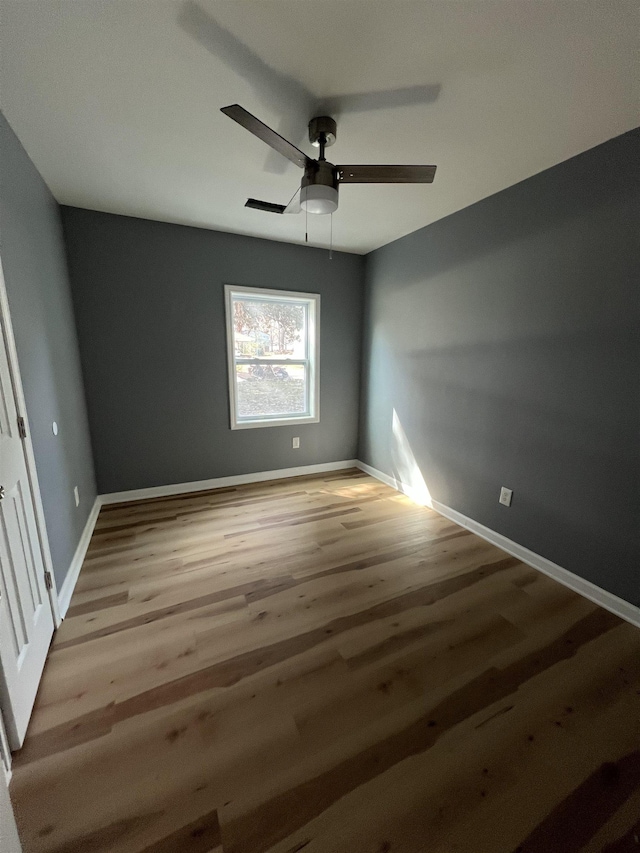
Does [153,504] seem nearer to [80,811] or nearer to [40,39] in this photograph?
[80,811]

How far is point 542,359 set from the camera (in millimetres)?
2080

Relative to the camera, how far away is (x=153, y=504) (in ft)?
9.98

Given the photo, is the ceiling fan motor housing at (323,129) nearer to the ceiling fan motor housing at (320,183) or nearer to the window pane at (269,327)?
the ceiling fan motor housing at (320,183)

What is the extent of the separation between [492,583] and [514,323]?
5.71 ft

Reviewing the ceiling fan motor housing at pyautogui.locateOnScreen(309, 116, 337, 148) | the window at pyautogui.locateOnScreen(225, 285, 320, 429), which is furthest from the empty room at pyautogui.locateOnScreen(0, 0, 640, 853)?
the window at pyautogui.locateOnScreen(225, 285, 320, 429)

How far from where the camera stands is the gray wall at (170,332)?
8.97 ft

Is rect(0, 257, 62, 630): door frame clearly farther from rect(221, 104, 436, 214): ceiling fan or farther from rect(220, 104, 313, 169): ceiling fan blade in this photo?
rect(221, 104, 436, 214): ceiling fan

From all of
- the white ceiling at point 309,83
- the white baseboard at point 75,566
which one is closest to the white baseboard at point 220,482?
the white baseboard at point 75,566

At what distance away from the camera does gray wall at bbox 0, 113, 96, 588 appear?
155 centimetres

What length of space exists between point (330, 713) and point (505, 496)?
1832mm

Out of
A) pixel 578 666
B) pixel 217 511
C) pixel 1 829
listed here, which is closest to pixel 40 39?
pixel 1 829

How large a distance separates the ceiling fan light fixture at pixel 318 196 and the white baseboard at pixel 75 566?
246 cm

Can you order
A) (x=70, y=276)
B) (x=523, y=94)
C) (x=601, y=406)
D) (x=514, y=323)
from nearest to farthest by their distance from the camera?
(x=523, y=94)
(x=601, y=406)
(x=514, y=323)
(x=70, y=276)

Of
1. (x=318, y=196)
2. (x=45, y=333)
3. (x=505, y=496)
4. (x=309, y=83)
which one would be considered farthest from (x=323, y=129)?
(x=505, y=496)
